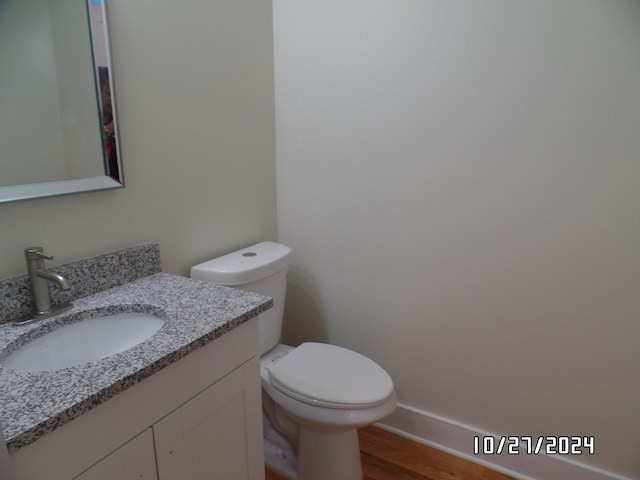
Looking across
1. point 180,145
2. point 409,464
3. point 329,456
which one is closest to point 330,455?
point 329,456

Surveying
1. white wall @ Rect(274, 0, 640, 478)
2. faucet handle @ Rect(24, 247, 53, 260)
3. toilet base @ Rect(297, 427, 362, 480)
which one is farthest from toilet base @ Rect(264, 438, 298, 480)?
faucet handle @ Rect(24, 247, 53, 260)

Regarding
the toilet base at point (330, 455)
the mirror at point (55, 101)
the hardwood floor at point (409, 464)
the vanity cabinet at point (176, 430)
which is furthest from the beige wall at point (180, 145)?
the hardwood floor at point (409, 464)

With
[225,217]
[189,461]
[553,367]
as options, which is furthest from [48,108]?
[553,367]

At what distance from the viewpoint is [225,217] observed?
5.41ft

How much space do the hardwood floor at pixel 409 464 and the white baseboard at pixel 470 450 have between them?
0.09 feet

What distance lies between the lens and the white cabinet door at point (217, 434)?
37.1 inches

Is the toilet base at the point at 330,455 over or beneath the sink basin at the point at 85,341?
beneath

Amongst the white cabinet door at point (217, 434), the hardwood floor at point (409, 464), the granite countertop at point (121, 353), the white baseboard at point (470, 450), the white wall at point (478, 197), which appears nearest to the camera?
the granite countertop at point (121, 353)

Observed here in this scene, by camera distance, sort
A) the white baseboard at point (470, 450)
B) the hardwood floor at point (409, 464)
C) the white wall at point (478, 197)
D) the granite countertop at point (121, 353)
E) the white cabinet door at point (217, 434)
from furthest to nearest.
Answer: the hardwood floor at point (409, 464)
the white baseboard at point (470, 450)
the white wall at point (478, 197)
the white cabinet door at point (217, 434)
the granite countertop at point (121, 353)

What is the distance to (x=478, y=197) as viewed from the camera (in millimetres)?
1516

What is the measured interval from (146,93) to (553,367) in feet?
5.41

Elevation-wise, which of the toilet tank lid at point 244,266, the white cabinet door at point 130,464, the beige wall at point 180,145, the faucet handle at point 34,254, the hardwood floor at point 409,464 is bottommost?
the hardwood floor at point 409,464
